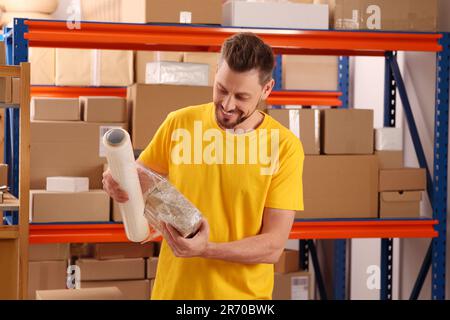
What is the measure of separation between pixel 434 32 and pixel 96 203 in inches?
79.9

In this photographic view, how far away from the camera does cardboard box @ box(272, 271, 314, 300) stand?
4.99 m

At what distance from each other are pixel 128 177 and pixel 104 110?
2.42 meters

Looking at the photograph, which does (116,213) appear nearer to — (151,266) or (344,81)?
(151,266)

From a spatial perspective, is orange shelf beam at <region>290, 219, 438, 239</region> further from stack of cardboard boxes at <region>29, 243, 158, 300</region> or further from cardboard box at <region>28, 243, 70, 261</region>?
cardboard box at <region>28, 243, 70, 261</region>

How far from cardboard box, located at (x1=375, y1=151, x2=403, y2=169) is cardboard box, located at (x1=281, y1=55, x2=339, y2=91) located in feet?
4.98

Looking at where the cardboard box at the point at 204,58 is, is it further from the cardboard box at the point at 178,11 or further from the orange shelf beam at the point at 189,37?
the cardboard box at the point at 178,11

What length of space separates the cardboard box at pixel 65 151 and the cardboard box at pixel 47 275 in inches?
27.4

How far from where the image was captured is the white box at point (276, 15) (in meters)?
4.23

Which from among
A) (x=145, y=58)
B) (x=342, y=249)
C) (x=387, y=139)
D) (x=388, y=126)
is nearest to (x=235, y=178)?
(x=387, y=139)

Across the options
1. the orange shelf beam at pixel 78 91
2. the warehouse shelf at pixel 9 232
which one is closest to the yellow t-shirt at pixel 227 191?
the warehouse shelf at pixel 9 232

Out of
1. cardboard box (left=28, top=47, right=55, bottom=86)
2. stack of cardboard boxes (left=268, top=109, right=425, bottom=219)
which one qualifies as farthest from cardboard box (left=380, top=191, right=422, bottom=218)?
cardboard box (left=28, top=47, right=55, bottom=86)

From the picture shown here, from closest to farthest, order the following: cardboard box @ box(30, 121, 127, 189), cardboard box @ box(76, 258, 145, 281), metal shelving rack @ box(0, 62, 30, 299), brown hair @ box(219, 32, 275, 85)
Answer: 1. brown hair @ box(219, 32, 275, 85)
2. metal shelving rack @ box(0, 62, 30, 299)
3. cardboard box @ box(30, 121, 127, 189)
4. cardboard box @ box(76, 258, 145, 281)
